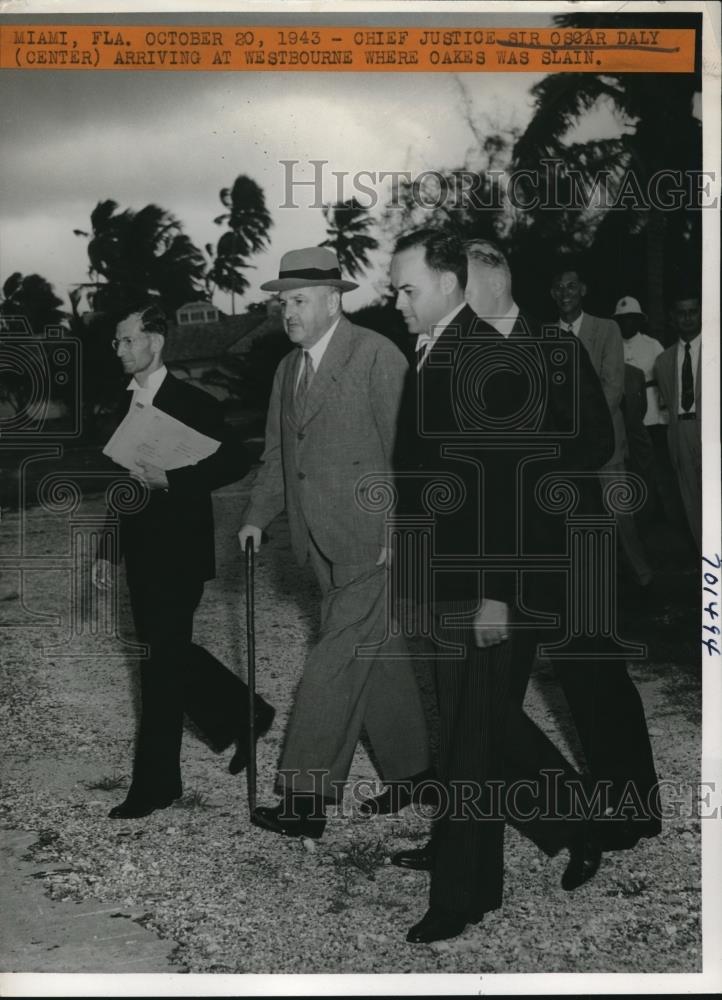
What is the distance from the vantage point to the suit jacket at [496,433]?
3816 millimetres

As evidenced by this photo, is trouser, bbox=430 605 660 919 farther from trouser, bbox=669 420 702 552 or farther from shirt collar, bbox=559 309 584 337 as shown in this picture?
shirt collar, bbox=559 309 584 337

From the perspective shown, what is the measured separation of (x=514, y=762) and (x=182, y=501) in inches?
59.0

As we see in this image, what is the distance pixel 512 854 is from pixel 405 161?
2510mm

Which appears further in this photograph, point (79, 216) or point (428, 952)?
point (79, 216)

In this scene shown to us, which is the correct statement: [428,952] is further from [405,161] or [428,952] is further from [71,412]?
[405,161]

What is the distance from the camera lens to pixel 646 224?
4.44 meters

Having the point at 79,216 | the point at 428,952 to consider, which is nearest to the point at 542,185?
the point at 79,216

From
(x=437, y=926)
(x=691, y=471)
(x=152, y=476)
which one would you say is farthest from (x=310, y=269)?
(x=437, y=926)

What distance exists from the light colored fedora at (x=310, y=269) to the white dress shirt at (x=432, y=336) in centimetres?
45

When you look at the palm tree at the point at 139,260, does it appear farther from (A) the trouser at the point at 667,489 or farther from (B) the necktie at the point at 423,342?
(A) the trouser at the point at 667,489

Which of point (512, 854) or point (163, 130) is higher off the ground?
point (163, 130)

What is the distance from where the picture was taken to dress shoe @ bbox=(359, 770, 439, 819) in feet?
14.8

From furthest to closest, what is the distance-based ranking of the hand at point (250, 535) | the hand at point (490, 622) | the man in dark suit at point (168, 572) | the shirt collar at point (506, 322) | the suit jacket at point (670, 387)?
1. the suit jacket at point (670, 387)
2. the man in dark suit at point (168, 572)
3. the hand at point (250, 535)
4. the shirt collar at point (506, 322)
5. the hand at point (490, 622)
